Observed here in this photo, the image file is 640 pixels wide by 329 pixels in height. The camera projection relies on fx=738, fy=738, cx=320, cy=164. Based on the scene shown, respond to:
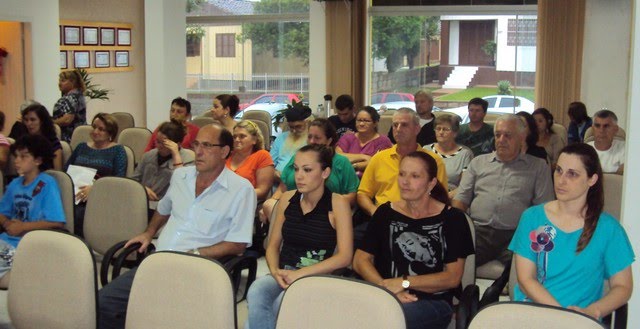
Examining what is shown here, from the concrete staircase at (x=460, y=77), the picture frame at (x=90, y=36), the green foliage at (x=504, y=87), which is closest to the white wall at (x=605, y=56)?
the green foliage at (x=504, y=87)

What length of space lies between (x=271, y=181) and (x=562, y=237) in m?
2.78

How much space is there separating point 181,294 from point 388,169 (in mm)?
2293

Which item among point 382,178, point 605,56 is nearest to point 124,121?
point 382,178

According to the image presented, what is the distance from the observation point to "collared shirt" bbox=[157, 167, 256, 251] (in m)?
4.25

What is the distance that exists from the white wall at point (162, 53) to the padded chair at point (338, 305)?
8.79m

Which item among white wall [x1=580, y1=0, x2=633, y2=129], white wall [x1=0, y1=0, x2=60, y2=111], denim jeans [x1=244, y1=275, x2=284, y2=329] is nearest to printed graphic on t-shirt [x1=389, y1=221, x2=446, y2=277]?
denim jeans [x1=244, y1=275, x2=284, y2=329]

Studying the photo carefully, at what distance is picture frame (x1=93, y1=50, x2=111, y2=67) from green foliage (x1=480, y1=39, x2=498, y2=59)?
20.1 feet

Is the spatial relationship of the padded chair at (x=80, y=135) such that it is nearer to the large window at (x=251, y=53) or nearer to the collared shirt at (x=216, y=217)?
the collared shirt at (x=216, y=217)

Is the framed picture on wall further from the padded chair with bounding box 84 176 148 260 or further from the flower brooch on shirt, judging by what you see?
the flower brooch on shirt

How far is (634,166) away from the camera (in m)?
3.63

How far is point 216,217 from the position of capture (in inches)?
168

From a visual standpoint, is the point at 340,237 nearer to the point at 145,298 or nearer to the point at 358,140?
the point at 145,298

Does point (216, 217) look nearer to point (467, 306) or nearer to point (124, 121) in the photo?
point (467, 306)

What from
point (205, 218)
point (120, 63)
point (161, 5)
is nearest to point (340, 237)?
point (205, 218)
